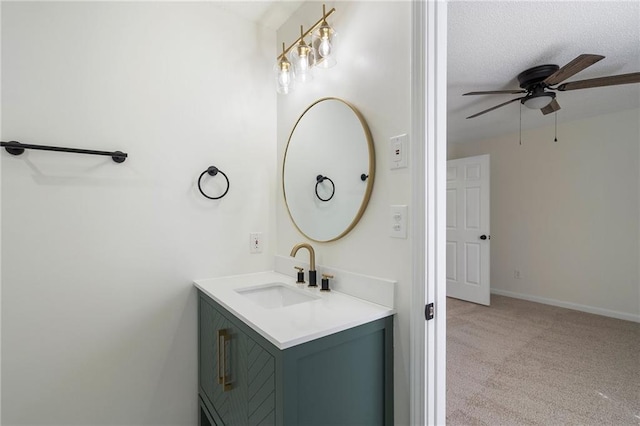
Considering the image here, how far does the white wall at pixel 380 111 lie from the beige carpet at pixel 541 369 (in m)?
1.19

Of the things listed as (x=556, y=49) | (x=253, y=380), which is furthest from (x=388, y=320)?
(x=556, y=49)

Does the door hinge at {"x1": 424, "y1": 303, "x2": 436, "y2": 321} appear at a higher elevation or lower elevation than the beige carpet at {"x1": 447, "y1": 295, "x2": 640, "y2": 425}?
higher

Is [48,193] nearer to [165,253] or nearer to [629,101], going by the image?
[165,253]

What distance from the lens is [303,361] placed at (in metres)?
0.94

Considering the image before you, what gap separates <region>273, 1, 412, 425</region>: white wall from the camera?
45.0 inches

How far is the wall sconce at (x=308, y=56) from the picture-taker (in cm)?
142

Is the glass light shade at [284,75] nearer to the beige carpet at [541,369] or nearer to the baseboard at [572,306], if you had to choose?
the beige carpet at [541,369]

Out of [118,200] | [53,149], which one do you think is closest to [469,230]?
[118,200]

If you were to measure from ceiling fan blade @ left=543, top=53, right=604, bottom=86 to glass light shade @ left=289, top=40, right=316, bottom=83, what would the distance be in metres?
1.60

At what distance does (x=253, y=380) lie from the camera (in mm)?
1059

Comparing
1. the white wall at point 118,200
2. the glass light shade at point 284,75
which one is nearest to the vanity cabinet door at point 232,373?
the white wall at point 118,200

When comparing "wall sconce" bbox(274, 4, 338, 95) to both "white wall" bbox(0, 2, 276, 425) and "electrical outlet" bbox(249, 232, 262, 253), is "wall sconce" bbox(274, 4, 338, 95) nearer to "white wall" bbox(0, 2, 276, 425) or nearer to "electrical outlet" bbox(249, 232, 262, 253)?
"white wall" bbox(0, 2, 276, 425)

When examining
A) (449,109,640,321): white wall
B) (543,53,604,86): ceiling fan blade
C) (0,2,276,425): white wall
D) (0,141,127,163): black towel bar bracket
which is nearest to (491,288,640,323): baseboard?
(449,109,640,321): white wall

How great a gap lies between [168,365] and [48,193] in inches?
38.9
